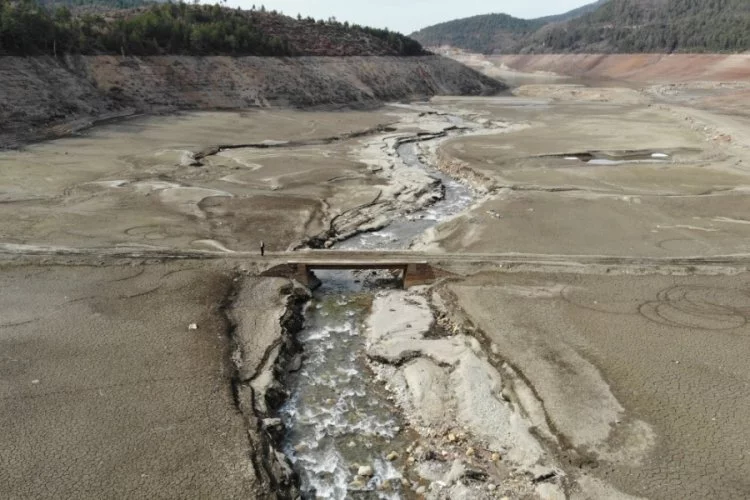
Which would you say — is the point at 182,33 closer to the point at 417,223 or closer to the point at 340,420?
the point at 417,223

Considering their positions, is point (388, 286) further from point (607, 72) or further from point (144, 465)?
→ point (607, 72)

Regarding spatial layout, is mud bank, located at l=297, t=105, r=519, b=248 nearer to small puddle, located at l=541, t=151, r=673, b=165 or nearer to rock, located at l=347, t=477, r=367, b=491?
small puddle, located at l=541, t=151, r=673, b=165

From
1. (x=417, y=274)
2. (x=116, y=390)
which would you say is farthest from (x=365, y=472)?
(x=417, y=274)

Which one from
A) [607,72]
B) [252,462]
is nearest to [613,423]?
[252,462]

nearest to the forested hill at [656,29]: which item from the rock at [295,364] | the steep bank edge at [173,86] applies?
the steep bank edge at [173,86]

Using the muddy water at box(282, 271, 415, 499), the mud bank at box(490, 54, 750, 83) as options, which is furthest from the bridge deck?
the mud bank at box(490, 54, 750, 83)

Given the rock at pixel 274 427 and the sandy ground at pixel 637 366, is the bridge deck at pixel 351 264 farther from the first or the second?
the rock at pixel 274 427
